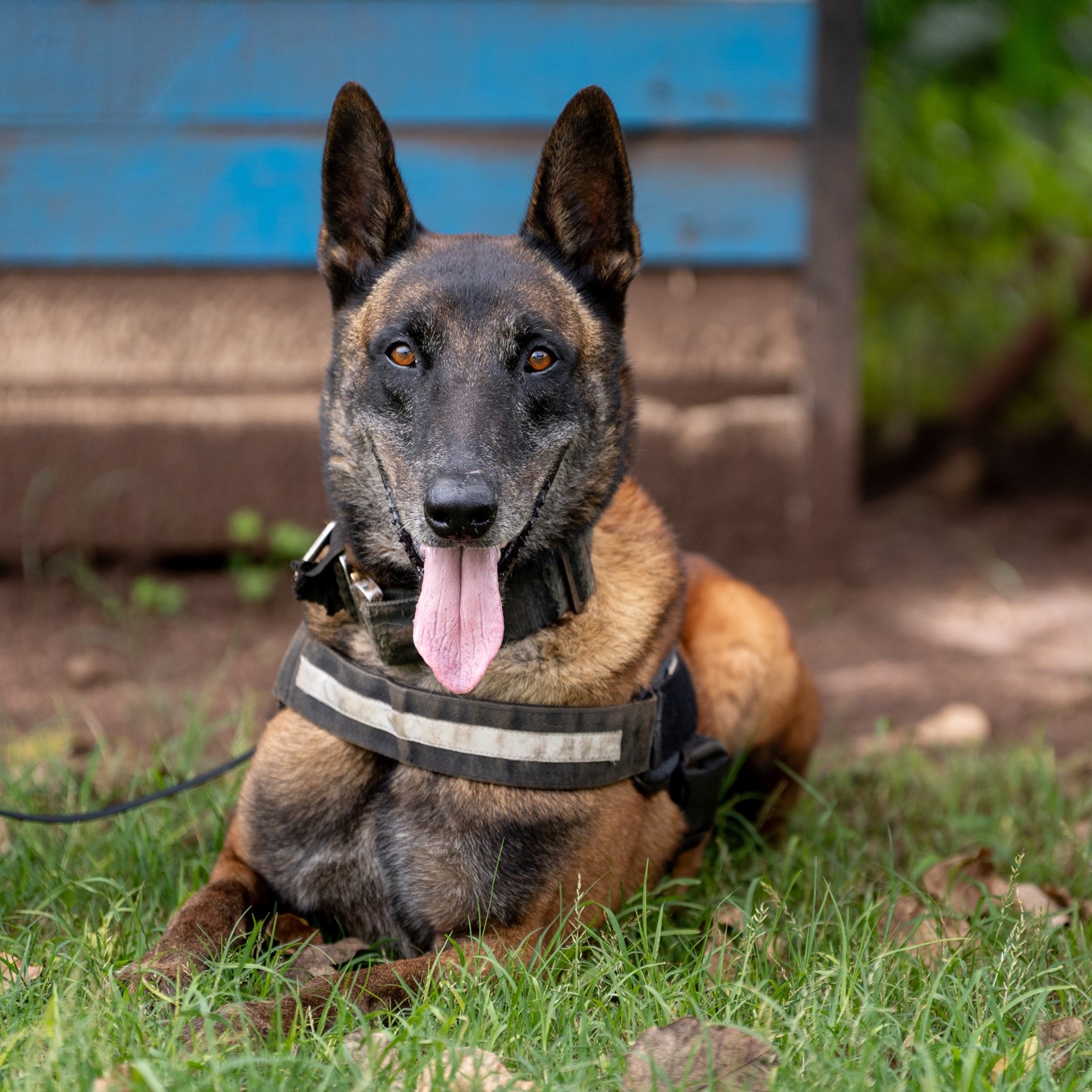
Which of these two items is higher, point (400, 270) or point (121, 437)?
point (400, 270)

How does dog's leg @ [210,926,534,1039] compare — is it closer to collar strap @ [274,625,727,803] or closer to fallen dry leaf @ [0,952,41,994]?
collar strap @ [274,625,727,803]

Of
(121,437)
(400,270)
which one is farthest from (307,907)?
(121,437)

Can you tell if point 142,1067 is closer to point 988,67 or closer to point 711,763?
point 711,763

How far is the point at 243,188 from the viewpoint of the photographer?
428 centimetres

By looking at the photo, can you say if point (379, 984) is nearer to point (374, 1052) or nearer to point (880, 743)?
point (374, 1052)

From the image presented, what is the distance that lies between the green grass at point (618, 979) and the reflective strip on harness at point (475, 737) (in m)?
0.30

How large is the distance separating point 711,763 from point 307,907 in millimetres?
837

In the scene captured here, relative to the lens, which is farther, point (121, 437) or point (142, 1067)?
point (121, 437)

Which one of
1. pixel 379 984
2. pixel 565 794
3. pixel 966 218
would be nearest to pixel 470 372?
pixel 565 794

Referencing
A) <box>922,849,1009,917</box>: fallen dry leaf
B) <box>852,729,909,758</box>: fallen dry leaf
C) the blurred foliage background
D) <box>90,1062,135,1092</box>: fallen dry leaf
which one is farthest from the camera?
the blurred foliage background

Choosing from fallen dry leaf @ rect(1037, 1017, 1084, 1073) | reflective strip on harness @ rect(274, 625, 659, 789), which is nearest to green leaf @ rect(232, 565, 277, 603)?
reflective strip on harness @ rect(274, 625, 659, 789)

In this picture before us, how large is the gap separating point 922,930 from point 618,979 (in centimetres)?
69

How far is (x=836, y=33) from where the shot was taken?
4383mm

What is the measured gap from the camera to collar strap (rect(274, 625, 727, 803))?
7.16ft
